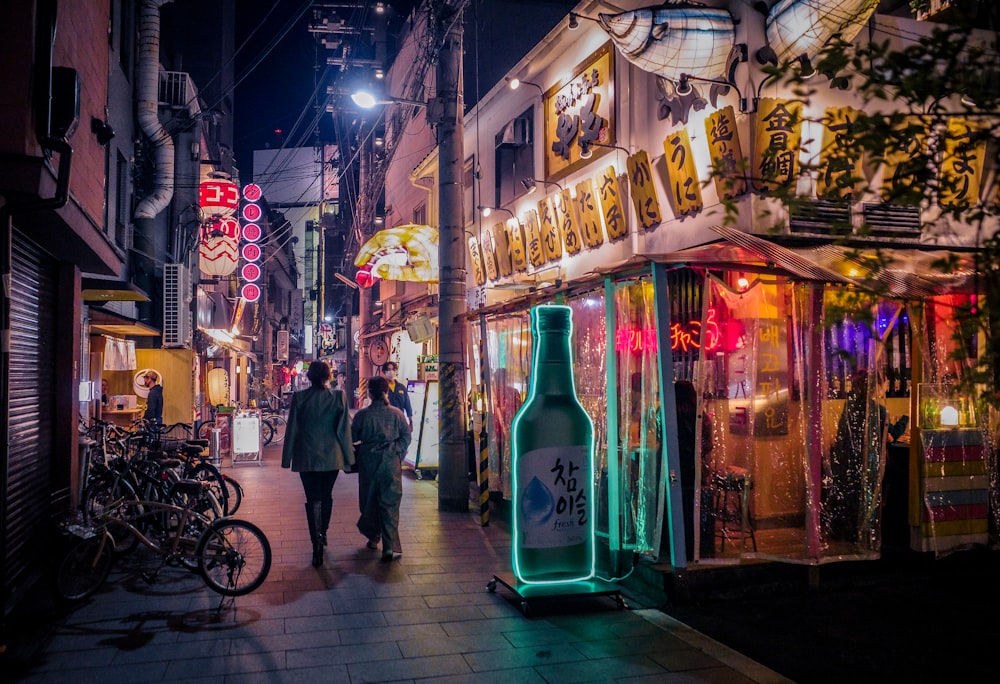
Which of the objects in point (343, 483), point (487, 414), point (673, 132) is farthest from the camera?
point (343, 483)

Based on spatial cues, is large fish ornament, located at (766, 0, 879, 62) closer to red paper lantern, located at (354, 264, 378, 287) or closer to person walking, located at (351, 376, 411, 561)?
person walking, located at (351, 376, 411, 561)

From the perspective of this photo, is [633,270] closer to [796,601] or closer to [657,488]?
[657,488]

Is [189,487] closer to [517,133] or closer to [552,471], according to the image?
[552,471]

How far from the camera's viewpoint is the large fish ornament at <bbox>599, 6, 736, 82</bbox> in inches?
353

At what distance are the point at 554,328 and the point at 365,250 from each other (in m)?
10.2

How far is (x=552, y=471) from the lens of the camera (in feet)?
24.7

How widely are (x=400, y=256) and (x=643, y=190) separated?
7498 millimetres

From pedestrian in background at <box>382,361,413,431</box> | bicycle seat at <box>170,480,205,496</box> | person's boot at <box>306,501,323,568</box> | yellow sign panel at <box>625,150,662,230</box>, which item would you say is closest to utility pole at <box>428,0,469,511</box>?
yellow sign panel at <box>625,150,662,230</box>

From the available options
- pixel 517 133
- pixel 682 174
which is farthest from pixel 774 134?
pixel 517 133

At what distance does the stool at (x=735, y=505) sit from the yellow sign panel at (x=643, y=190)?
13.4 ft

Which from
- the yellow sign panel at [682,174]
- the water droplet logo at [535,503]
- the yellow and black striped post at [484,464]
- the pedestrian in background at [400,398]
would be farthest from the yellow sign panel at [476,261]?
the water droplet logo at [535,503]

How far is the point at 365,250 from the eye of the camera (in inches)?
671

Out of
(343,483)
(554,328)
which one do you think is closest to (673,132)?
(554,328)

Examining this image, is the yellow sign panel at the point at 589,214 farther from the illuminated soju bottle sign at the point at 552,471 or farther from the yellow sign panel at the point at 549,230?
the illuminated soju bottle sign at the point at 552,471
